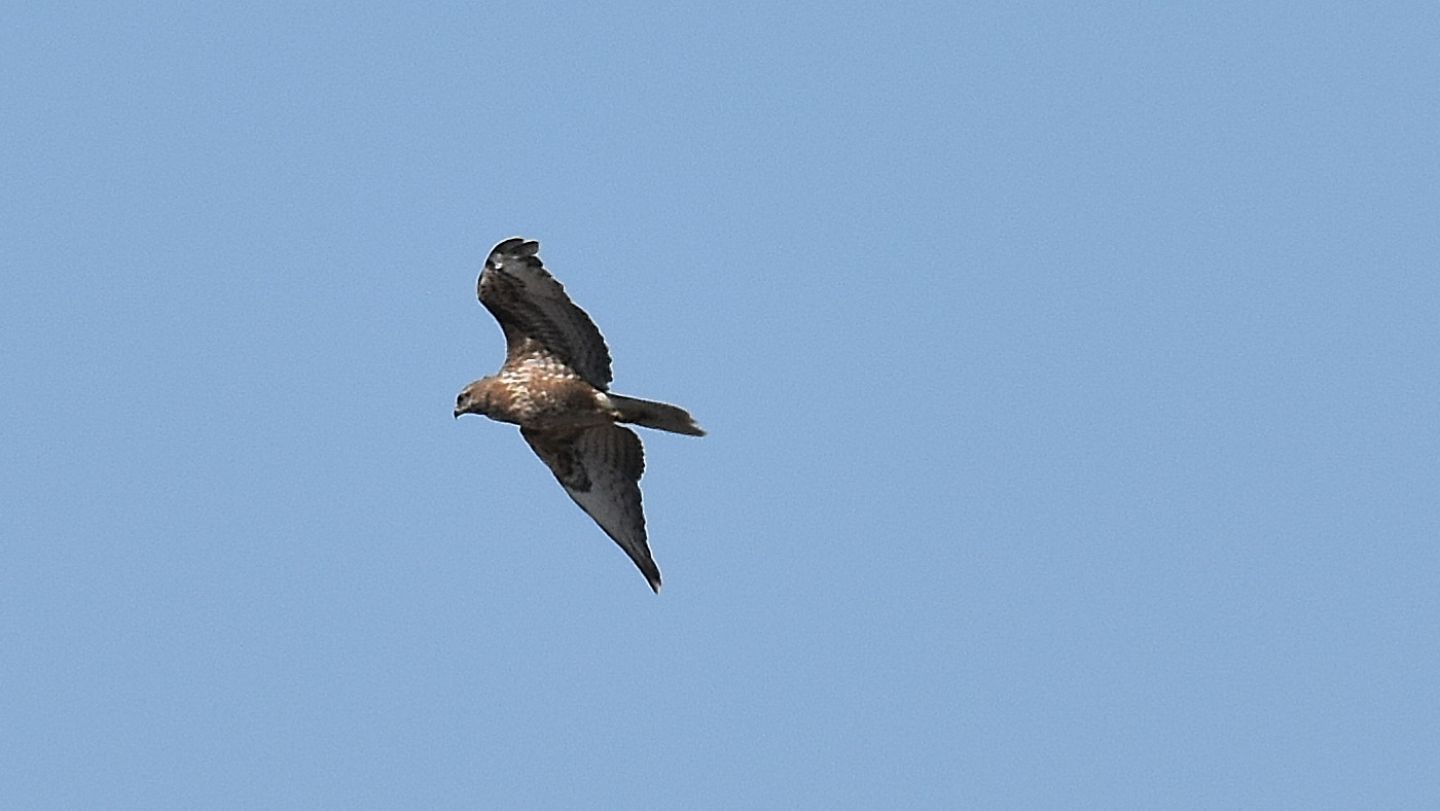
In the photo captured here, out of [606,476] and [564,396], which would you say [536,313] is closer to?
[564,396]

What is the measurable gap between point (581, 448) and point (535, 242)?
236 centimetres

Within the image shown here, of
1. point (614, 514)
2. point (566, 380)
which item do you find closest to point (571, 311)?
point (566, 380)

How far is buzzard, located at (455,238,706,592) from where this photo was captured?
80.0ft

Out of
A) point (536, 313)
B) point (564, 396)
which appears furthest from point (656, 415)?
point (536, 313)

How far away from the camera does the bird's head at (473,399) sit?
25.2m

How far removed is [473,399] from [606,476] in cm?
148

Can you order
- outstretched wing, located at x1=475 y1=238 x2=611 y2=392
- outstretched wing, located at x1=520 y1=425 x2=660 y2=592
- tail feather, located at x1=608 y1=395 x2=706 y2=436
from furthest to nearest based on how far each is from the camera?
outstretched wing, located at x1=520 y1=425 x2=660 y2=592 → outstretched wing, located at x1=475 y1=238 x2=611 y2=392 → tail feather, located at x1=608 y1=395 x2=706 y2=436

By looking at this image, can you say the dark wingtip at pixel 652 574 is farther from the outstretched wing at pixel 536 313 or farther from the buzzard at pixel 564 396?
the outstretched wing at pixel 536 313

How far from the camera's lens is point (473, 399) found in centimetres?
2525

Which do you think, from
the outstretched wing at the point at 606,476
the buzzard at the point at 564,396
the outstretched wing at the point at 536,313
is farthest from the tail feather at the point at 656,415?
the outstretched wing at the point at 606,476

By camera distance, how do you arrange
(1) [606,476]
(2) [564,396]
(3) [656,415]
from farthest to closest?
1. (1) [606,476]
2. (2) [564,396]
3. (3) [656,415]

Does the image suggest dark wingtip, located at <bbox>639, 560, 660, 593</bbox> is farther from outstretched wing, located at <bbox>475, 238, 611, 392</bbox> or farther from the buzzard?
outstretched wing, located at <bbox>475, 238, 611, 392</bbox>

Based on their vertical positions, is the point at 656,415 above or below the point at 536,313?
below

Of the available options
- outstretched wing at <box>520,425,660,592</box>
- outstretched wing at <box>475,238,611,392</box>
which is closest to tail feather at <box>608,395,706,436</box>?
outstretched wing at <box>475,238,611,392</box>
